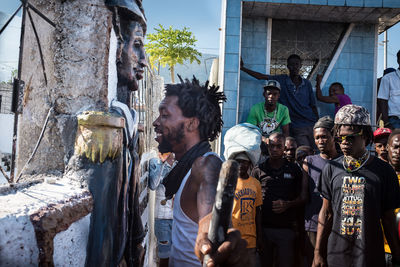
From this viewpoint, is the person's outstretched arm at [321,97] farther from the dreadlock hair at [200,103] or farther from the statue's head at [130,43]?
the statue's head at [130,43]

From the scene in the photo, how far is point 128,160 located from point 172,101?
44 centimetres

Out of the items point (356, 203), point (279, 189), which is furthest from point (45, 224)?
point (279, 189)

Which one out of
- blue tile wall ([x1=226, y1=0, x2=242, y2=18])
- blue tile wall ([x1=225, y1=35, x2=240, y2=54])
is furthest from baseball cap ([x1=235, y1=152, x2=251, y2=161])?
blue tile wall ([x1=226, y1=0, x2=242, y2=18])

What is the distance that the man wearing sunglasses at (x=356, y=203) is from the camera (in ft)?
8.16

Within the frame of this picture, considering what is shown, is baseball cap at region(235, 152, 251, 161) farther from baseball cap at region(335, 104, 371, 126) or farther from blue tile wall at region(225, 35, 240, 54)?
blue tile wall at region(225, 35, 240, 54)

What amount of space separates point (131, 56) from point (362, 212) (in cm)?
193

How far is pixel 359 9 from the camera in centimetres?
547

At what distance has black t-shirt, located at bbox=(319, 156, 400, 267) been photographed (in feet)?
8.15

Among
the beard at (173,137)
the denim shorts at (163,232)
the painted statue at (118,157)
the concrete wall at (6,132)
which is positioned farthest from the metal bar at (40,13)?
the denim shorts at (163,232)

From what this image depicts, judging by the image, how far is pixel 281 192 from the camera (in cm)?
353

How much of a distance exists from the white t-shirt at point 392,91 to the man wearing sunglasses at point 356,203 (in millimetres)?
3073

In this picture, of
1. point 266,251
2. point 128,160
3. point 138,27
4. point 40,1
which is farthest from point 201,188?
point 266,251

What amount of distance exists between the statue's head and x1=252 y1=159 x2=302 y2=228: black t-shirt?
195 centimetres

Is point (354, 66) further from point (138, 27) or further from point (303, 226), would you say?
point (138, 27)
